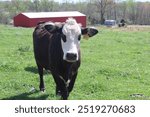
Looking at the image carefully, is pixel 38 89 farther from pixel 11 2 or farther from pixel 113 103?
pixel 11 2

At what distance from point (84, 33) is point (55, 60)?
81 centimetres

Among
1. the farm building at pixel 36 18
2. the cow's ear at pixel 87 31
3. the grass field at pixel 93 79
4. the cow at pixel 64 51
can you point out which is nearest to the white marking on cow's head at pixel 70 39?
the cow at pixel 64 51

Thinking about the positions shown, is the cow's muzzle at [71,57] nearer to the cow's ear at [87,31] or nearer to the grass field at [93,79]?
the cow's ear at [87,31]

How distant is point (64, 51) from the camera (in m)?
7.01

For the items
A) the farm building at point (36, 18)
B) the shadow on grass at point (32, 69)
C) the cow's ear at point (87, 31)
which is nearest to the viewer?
the cow's ear at point (87, 31)

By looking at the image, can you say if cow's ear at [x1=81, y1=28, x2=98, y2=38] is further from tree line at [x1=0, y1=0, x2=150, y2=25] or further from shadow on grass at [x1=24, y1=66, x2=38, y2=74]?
tree line at [x1=0, y1=0, x2=150, y2=25]

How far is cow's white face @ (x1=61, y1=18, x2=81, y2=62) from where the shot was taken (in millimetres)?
6793

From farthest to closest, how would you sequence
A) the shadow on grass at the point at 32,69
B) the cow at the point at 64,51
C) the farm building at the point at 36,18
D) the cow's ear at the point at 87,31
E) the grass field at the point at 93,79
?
1. the farm building at the point at 36,18
2. the shadow on grass at the point at 32,69
3. the grass field at the point at 93,79
4. the cow's ear at the point at 87,31
5. the cow at the point at 64,51

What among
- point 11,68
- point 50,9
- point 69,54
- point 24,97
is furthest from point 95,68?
point 50,9

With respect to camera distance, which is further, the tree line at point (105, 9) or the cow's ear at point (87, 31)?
the tree line at point (105, 9)

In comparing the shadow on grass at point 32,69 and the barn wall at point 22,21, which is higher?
the shadow on grass at point 32,69

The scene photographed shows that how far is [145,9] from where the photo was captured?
105 metres

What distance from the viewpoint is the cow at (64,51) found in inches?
274

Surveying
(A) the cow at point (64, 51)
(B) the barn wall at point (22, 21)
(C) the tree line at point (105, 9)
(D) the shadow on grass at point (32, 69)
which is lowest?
(C) the tree line at point (105, 9)
